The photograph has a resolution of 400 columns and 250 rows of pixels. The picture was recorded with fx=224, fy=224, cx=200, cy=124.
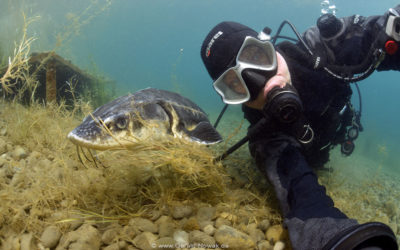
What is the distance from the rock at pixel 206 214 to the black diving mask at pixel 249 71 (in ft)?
3.75

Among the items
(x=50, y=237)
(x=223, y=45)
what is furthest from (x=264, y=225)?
(x=223, y=45)

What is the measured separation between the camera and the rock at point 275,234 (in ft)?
6.02

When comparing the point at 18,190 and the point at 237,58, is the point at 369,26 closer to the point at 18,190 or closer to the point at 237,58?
the point at 237,58

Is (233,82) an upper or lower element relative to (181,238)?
upper

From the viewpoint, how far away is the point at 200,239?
1688 millimetres

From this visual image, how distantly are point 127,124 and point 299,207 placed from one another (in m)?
1.74

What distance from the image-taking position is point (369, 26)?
2.75 meters

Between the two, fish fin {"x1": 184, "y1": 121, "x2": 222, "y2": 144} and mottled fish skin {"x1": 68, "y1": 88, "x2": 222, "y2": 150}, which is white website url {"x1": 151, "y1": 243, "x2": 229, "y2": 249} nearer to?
mottled fish skin {"x1": 68, "y1": 88, "x2": 222, "y2": 150}

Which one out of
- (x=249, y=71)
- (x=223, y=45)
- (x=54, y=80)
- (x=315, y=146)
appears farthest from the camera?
(x=54, y=80)

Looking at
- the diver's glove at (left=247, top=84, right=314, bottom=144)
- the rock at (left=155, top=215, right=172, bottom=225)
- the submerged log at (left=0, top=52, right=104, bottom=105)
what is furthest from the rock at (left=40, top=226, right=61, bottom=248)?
the submerged log at (left=0, top=52, right=104, bottom=105)

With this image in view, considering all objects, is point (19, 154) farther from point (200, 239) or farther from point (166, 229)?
point (200, 239)

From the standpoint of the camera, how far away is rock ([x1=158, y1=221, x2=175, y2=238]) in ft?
5.77

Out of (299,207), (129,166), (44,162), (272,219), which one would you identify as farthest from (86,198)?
(299,207)

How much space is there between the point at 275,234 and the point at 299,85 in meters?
1.87
